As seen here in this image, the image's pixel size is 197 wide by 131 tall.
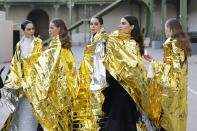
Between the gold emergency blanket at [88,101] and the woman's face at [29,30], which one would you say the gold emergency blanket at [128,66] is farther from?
the woman's face at [29,30]

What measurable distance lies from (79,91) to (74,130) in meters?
0.45

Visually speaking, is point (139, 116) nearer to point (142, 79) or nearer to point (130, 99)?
point (130, 99)

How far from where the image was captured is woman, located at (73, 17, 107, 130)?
3287 millimetres

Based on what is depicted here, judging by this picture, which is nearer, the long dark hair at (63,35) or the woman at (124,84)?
the woman at (124,84)

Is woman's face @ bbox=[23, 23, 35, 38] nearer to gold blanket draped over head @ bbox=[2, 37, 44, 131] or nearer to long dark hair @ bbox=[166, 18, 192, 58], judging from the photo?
gold blanket draped over head @ bbox=[2, 37, 44, 131]

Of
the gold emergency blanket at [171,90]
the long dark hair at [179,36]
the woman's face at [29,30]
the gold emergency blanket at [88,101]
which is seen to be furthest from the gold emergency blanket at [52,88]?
the long dark hair at [179,36]

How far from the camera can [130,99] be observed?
337cm

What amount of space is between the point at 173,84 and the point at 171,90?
0.24 ft

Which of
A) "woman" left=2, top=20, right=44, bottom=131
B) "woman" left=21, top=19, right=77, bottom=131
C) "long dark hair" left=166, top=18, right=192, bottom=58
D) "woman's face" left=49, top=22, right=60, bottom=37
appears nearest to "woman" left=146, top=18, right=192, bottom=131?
"long dark hair" left=166, top=18, right=192, bottom=58

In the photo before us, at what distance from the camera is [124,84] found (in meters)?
3.23

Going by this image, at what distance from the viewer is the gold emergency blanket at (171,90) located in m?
3.50

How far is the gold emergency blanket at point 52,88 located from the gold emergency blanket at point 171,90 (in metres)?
0.99

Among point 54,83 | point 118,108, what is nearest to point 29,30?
point 54,83

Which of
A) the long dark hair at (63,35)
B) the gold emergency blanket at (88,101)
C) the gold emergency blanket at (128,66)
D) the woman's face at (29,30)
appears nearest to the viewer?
the gold emergency blanket at (128,66)
